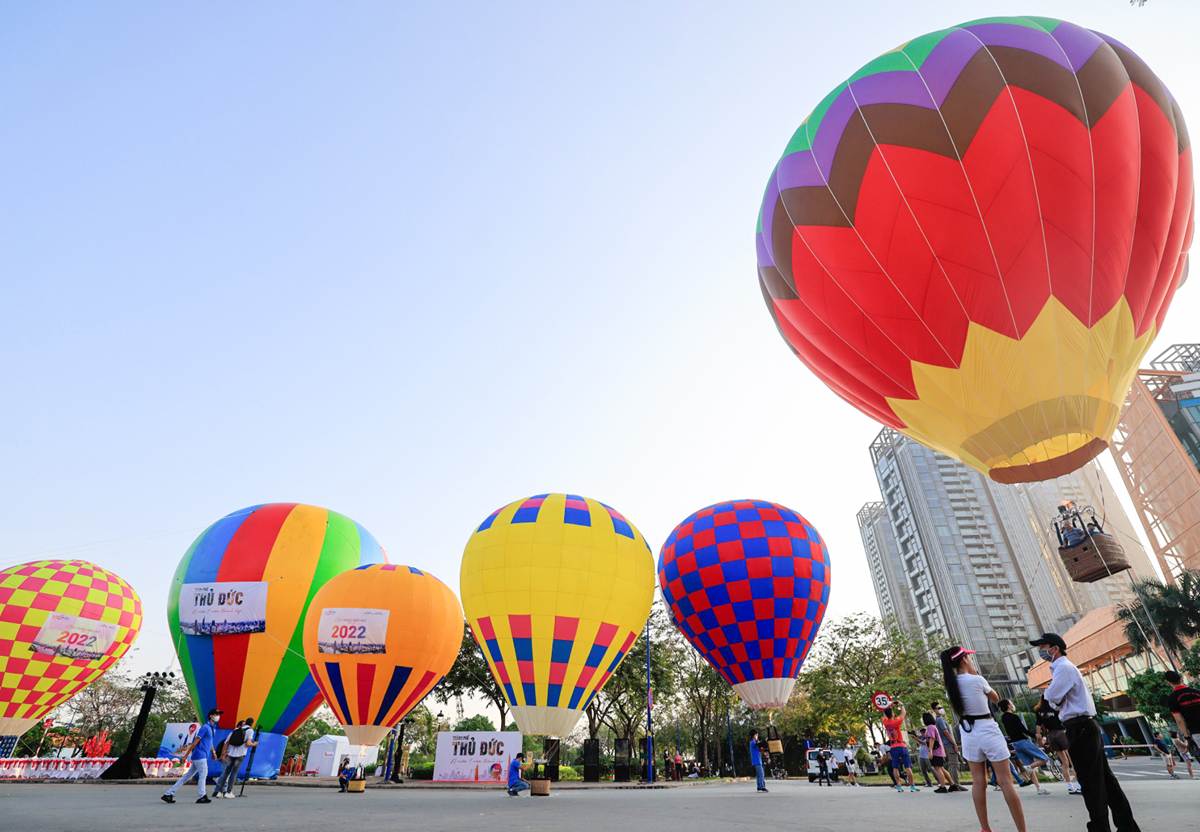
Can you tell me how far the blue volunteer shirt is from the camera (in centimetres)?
998

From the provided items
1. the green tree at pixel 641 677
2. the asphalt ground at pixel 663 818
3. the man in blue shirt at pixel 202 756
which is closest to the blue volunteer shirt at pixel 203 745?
the man in blue shirt at pixel 202 756

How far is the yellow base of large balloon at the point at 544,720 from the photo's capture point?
15492mm

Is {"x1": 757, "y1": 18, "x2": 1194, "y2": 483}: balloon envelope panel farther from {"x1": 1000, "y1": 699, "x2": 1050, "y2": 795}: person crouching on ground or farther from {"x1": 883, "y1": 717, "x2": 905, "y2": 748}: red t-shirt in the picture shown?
{"x1": 883, "y1": 717, "x2": 905, "y2": 748}: red t-shirt

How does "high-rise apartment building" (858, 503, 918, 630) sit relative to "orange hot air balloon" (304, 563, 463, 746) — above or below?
above

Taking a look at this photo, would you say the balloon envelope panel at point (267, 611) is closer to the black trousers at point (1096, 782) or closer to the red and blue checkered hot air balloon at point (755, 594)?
the red and blue checkered hot air balloon at point (755, 594)

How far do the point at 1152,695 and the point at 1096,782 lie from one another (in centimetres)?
3899

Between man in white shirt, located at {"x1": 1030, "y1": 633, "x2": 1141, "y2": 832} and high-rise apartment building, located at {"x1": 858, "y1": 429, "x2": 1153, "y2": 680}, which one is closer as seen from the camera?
man in white shirt, located at {"x1": 1030, "y1": 633, "x2": 1141, "y2": 832}

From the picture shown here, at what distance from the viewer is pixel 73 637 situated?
21.8 m

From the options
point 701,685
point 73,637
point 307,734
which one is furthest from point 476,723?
point 73,637

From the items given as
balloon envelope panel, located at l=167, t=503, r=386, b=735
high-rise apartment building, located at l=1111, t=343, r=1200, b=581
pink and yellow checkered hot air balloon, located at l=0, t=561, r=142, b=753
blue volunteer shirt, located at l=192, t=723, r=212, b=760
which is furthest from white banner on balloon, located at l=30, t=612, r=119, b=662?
high-rise apartment building, located at l=1111, t=343, r=1200, b=581

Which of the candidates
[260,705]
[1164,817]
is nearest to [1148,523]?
[1164,817]

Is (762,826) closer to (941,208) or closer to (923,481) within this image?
(941,208)

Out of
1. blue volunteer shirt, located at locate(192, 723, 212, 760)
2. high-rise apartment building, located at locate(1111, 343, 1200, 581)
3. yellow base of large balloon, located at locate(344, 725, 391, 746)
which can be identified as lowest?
blue volunteer shirt, located at locate(192, 723, 212, 760)

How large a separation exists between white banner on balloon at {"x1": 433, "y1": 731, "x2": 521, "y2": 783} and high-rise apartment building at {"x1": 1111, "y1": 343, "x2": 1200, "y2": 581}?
49.5 metres
